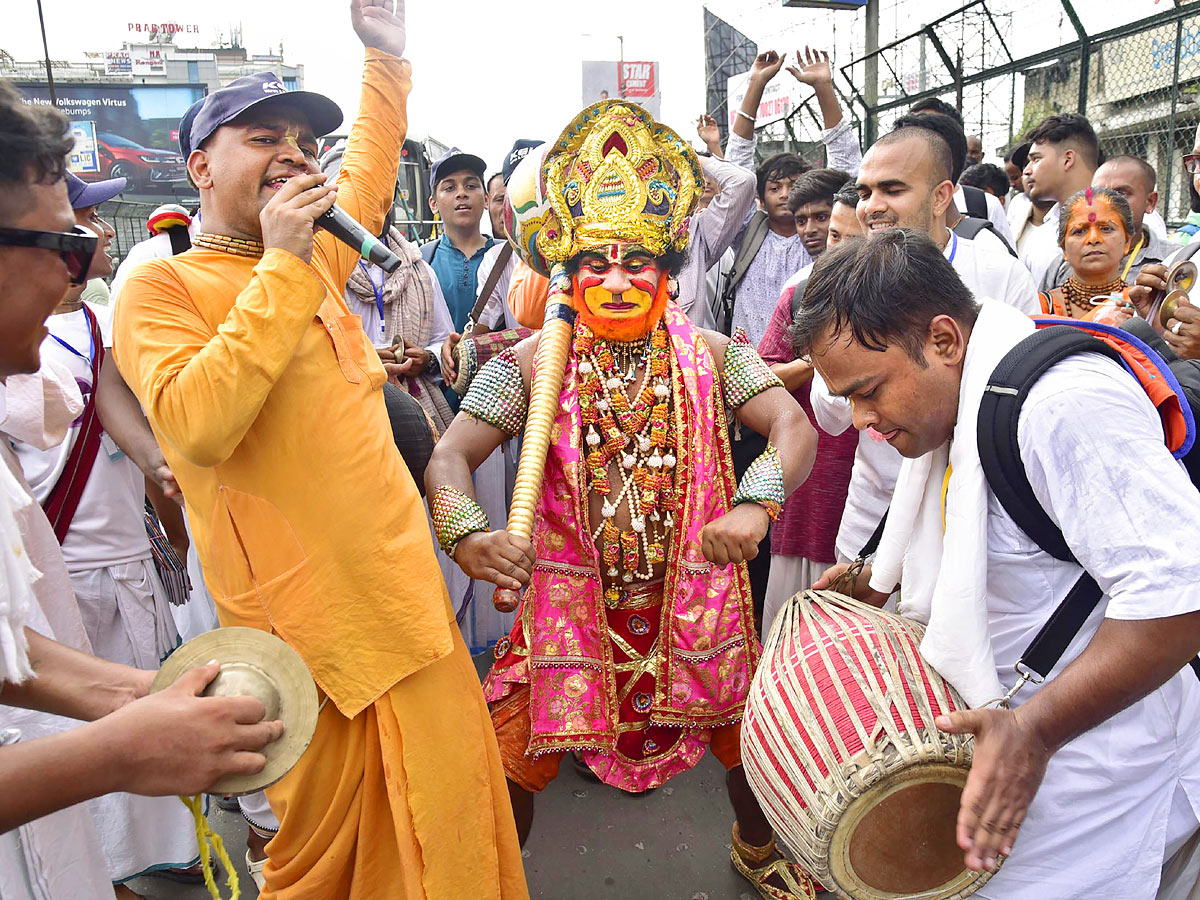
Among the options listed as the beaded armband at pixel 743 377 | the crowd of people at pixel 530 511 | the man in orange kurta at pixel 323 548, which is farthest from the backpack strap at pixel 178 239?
the beaded armband at pixel 743 377

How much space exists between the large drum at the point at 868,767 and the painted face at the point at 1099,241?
2.72m

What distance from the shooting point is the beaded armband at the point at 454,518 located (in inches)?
86.2

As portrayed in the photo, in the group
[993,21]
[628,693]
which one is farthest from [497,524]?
[993,21]

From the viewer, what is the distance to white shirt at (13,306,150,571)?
8.32 feet

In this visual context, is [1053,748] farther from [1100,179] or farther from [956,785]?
[1100,179]

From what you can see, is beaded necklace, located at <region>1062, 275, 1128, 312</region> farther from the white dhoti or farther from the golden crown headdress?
the white dhoti

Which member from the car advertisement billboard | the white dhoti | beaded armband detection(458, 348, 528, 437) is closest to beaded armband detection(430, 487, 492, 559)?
beaded armband detection(458, 348, 528, 437)

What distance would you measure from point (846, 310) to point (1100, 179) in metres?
3.91

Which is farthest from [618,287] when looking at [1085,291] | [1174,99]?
[1174,99]

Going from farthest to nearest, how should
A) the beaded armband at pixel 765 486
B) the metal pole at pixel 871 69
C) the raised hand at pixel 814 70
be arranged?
the metal pole at pixel 871 69 → the raised hand at pixel 814 70 → the beaded armband at pixel 765 486

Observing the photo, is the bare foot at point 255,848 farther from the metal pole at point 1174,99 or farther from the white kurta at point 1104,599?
the metal pole at point 1174,99

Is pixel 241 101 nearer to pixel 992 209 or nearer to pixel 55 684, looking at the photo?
pixel 55 684

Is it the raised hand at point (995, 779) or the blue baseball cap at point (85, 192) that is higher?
the blue baseball cap at point (85, 192)

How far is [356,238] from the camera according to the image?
188 cm
